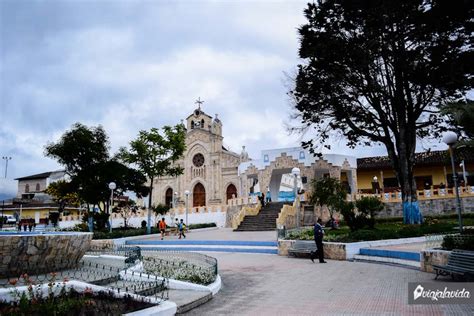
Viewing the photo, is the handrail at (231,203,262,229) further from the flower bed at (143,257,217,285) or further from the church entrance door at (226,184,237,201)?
the church entrance door at (226,184,237,201)

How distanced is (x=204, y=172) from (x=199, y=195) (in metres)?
2.99

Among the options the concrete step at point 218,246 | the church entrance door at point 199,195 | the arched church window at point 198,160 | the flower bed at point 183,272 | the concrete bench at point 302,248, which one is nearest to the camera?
the flower bed at point 183,272

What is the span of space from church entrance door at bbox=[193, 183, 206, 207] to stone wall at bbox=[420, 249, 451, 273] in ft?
126

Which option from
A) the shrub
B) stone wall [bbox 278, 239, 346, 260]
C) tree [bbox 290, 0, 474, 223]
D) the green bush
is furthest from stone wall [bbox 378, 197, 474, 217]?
stone wall [bbox 278, 239, 346, 260]

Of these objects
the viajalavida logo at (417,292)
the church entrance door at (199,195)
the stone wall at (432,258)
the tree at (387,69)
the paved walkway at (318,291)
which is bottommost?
the paved walkway at (318,291)

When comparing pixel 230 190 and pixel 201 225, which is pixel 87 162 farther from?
pixel 230 190

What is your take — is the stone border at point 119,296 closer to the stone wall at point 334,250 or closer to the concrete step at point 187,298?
the concrete step at point 187,298

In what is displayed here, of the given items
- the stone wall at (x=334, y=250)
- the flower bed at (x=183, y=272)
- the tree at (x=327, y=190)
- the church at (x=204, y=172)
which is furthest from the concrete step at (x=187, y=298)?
the church at (x=204, y=172)

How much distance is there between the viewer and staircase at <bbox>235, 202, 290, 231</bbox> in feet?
86.9

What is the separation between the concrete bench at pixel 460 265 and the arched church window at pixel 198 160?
135 ft

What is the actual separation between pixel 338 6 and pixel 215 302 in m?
18.0

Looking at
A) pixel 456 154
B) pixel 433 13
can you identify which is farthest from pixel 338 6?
pixel 456 154

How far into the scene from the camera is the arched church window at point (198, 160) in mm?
48875

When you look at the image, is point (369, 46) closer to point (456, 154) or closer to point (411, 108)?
point (411, 108)
